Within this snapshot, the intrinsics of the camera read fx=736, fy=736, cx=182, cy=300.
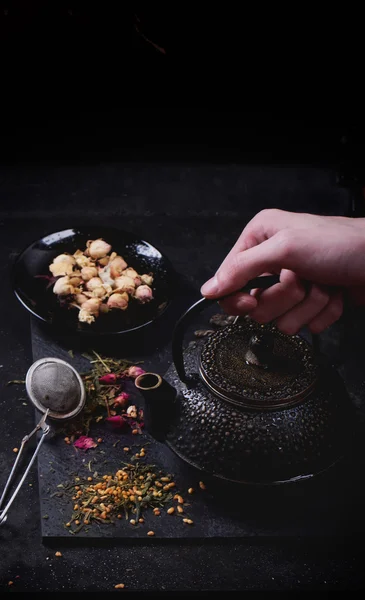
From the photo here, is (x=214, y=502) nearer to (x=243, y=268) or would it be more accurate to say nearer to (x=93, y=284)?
(x=243, y=268)

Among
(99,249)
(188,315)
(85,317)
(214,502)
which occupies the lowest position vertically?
(214,502)

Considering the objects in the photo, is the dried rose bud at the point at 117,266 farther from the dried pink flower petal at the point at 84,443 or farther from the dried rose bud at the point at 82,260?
the dried pink flower petal at the point at 84,443

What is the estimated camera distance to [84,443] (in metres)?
2.26

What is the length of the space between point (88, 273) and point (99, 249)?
148 millimetres

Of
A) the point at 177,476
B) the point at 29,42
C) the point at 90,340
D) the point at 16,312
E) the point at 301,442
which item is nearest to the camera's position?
the point at 301,442

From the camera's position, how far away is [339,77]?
315 cm

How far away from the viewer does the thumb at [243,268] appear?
6.36 feet

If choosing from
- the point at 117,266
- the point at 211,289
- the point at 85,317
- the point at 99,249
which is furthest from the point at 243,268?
the point at 99,249

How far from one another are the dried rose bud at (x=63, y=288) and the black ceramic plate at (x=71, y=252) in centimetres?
4

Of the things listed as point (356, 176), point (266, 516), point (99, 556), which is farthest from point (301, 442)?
point (356, 176)

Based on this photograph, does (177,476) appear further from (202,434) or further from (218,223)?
(218,223)

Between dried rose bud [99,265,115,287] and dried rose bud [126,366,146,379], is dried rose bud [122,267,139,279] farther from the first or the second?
dried rose bud [126,366,146,379]

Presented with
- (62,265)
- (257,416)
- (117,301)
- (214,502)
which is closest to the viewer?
(257,416)

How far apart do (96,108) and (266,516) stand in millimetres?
2077
